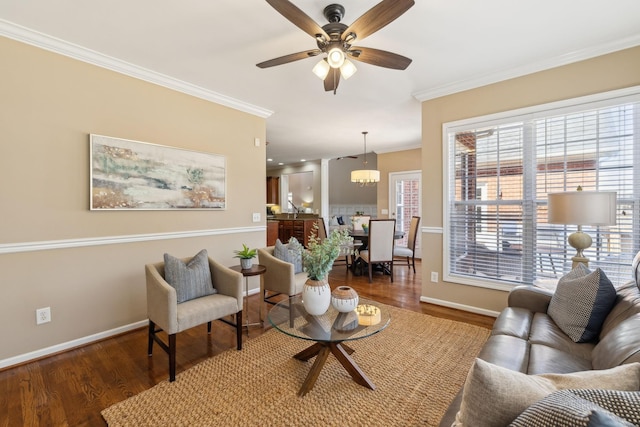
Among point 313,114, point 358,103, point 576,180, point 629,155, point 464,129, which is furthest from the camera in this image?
point 313,114

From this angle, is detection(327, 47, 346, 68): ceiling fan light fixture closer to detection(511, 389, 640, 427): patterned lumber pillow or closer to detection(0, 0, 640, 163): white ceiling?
detection(0, 0, 640, 163): white ceiling

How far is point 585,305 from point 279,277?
2.46 meters

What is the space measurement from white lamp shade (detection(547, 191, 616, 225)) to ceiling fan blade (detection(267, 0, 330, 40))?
214cm

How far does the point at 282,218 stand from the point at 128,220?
5.45 meters

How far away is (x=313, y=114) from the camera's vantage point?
4359 mm

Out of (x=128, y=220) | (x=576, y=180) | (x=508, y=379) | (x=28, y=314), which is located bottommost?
(x=28, y=314)

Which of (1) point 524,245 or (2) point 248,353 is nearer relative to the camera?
(2) point 248,353

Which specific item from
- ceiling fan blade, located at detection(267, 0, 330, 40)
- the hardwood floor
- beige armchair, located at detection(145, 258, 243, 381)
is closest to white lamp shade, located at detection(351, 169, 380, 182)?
the hardwood floor

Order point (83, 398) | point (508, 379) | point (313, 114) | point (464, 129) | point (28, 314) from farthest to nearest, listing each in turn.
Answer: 1. point (313, 114)
2. point (464, 129)
3. point (28, 314)
4. point (83, 398)
5. point (508, 379)

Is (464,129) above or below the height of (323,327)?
above

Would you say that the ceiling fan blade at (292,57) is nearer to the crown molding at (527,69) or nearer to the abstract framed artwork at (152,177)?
the abstract framed artwork at (152,177)

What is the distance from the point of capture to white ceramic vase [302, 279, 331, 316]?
2.03 m

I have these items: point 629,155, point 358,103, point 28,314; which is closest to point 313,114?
point 358,103

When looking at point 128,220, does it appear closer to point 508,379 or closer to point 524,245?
point 508,379
